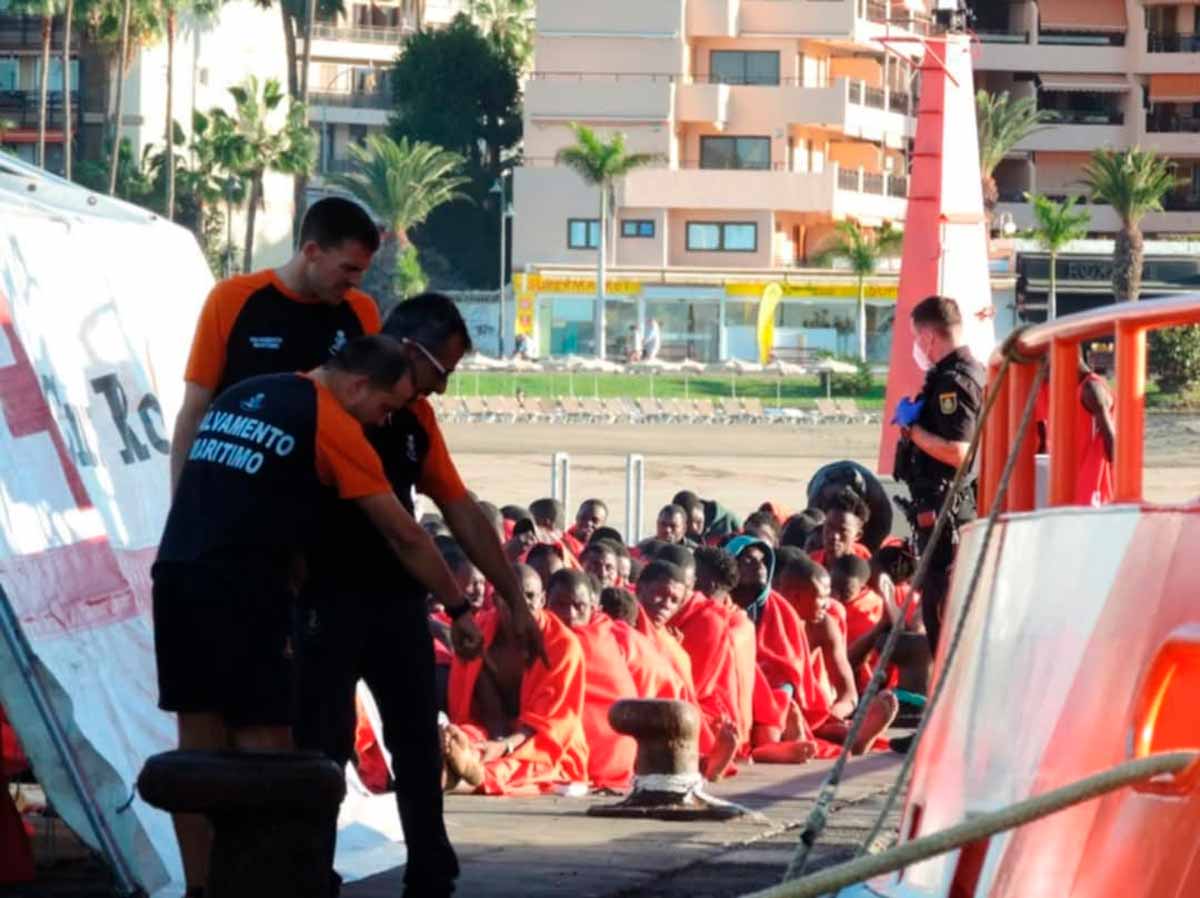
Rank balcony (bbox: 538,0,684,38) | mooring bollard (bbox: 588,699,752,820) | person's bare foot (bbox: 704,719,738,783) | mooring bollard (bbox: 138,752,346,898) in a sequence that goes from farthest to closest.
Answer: balcony (bbox: 538,0,684,38), person's bare foot (bbox: 704,719,738,783), mooring bollard (bbox: 588,699,752,820), mooring bollard (bbox: 138,752,346,898)

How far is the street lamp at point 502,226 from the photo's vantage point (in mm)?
83375

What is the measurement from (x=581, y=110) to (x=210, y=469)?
246 ft

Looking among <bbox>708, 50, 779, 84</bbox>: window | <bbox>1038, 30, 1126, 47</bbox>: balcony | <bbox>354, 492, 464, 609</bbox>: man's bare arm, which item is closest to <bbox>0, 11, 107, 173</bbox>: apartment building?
<bbox>708, 50, 779, 84</bbox>: window

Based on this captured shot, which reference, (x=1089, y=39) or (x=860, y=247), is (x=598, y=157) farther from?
(x=1089, y=39)

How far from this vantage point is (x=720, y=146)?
81.8m

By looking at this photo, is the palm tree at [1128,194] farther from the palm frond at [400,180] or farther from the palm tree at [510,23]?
the palm tree at [510,23]

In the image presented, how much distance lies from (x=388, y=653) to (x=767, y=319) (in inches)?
2744

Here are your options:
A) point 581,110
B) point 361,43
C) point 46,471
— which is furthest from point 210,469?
point 361,43

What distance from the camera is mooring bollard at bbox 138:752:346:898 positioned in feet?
16.4

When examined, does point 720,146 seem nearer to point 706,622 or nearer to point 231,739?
point 706,622

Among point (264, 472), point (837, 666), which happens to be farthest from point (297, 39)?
point (264, 472)

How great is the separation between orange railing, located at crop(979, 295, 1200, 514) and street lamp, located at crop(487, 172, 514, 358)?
75.8 metres

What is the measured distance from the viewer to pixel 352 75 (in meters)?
101

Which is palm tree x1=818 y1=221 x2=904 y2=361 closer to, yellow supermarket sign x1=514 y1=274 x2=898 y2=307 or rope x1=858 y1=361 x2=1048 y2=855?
yellow supermarket sign x1=514 y1=274 x2=898 y2=307
